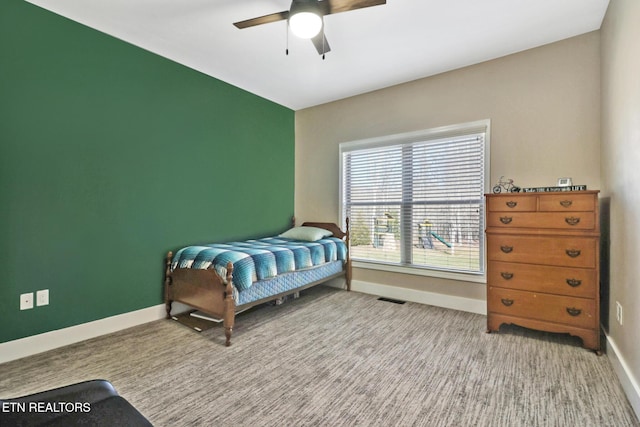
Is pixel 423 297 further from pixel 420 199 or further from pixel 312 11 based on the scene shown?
pixel 312 11

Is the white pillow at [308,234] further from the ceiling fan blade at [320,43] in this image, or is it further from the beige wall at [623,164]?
the beige wall at [623,164]

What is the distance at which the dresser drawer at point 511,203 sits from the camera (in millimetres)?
2523

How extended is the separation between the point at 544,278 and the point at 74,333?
3.89 meters

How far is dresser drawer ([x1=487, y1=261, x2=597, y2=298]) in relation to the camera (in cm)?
232

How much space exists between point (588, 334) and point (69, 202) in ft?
13.9

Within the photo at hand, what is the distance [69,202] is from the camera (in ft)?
8.23

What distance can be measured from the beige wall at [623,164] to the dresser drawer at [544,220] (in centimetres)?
17

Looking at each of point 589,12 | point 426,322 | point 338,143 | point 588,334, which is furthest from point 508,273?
point 338,143

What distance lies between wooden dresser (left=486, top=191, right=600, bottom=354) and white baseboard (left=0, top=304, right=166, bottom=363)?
3221 mm

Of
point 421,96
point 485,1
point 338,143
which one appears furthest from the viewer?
point 338,143

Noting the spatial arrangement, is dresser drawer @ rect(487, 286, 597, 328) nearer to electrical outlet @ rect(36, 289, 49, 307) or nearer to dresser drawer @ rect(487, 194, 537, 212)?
dresser drawer @ rect(487, 194, 537, 212)

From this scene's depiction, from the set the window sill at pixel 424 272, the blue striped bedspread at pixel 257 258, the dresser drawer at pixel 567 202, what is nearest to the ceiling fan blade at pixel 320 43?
the blue striped bedspread at pixel 257 258

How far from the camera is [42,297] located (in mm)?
2381

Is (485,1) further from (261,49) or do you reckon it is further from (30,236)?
(30,236)
